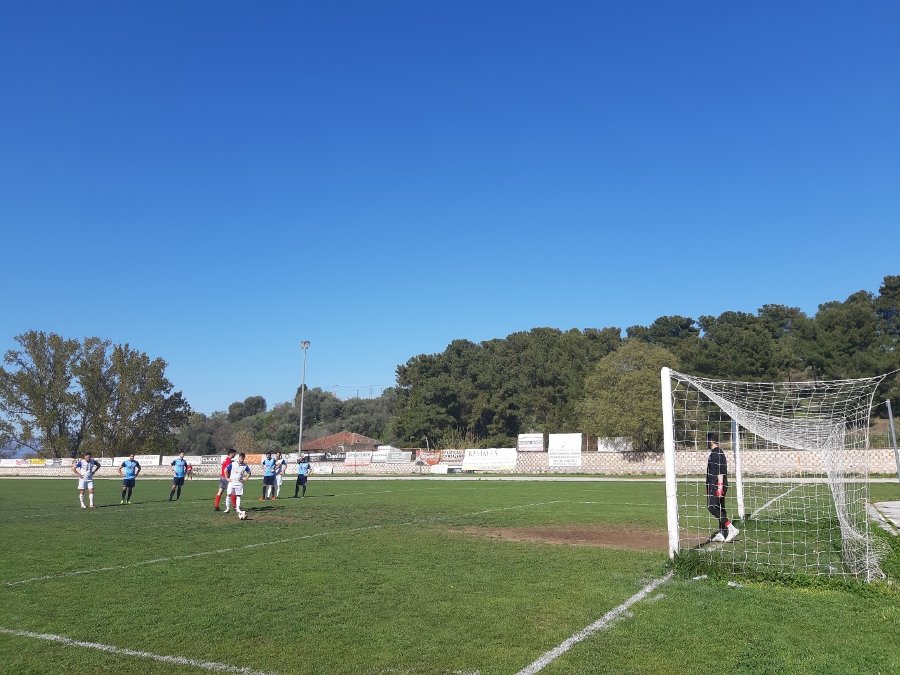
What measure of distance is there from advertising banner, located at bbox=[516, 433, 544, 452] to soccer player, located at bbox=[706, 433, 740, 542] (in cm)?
3625

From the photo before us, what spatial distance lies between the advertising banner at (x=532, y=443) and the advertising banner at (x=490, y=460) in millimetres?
1144

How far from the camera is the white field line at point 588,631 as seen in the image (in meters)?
5.56

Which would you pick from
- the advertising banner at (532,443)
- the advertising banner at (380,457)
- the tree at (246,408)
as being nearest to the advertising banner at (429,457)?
the advertising banner at (380,457)

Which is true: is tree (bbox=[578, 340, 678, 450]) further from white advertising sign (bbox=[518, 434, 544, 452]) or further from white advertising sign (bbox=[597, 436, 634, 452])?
white advertising sign (bbox=[518, 434, 544, 452])

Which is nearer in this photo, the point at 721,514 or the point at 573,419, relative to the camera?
the point at 721,514

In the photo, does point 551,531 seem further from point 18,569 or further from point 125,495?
point 125,495

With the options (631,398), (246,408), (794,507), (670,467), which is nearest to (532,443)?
(631,398)

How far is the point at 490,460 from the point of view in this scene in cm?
4897

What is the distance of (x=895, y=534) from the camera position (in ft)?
43.0

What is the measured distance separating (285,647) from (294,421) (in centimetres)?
10840

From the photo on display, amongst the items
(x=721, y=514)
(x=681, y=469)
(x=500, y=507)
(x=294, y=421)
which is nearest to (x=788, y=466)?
(x=681, y=469)

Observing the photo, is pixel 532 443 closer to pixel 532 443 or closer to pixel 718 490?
pixel 532 443

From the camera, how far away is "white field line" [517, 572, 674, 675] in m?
5.56

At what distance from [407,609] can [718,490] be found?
7.62m
